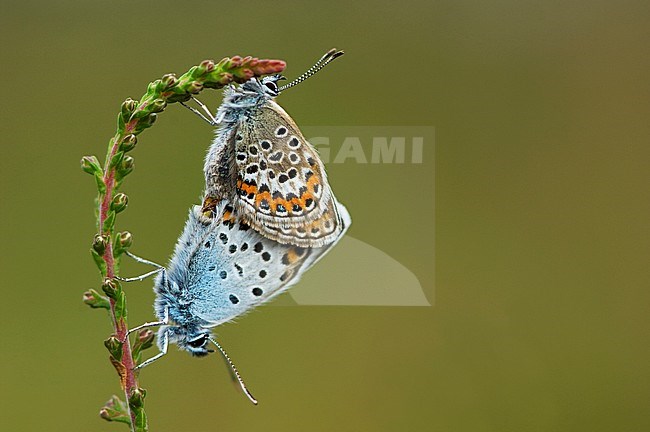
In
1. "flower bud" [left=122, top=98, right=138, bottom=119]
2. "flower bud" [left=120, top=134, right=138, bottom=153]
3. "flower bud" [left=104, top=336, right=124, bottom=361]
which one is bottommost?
"flower bud" [left=104, top=336, right=124, bottom=361]

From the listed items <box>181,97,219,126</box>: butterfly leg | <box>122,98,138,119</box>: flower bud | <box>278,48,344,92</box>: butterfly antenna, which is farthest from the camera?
<box>181,97,219,126</box>: butterfly leg

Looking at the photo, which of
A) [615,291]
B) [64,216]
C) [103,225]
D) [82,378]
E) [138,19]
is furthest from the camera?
[138,19]

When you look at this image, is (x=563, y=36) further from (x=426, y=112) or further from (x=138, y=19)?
(x=138, y=19)

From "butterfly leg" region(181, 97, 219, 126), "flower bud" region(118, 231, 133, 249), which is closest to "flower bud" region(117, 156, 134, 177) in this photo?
"flower bud" region(118, 231, 133, 249)

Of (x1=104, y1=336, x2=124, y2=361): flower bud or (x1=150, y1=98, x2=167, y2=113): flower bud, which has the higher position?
(x1=150, y1=98, x2=167, y2=113): flower bud

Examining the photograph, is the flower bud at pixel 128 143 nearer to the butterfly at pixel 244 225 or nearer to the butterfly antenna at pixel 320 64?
Result: the butterfly at pixel 244 225

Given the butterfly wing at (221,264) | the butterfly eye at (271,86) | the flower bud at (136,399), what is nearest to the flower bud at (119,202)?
the flower bud at (136,399)

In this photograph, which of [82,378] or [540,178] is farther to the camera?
[540,178]

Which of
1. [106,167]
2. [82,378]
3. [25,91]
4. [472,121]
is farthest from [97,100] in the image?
[106,167]

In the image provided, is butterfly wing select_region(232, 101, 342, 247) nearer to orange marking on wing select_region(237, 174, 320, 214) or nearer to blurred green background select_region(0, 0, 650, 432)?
orange marking on wing select_region(237, 174, 320, 214)
